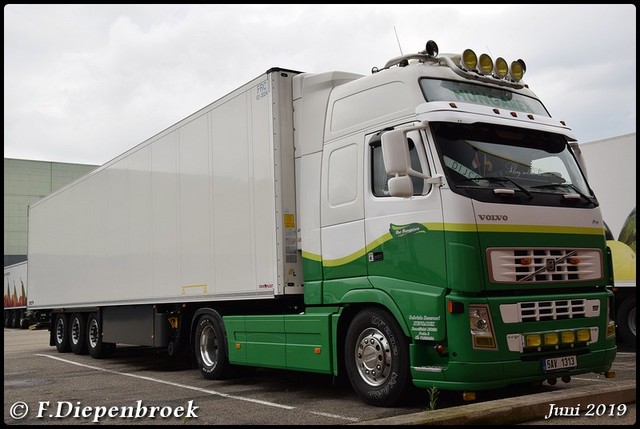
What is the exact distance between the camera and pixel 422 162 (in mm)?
6828

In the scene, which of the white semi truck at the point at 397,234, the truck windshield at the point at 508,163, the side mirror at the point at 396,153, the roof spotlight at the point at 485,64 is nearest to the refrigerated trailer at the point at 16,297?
the white semi truck at the point at 397,234

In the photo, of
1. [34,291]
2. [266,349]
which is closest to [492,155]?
[266,349]

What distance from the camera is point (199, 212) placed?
34.2ft

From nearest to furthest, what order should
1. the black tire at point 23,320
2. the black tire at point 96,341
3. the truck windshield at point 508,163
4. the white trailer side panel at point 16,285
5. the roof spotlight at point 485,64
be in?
1. the truck windshield at point 508,163
2. the roof spotlight at point 485,64
3. the black tire at point 96,341
4. the white trailer side panel at point 16,285
5. the black tire at point 23,320

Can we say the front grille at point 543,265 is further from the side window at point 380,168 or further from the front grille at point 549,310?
the side window at point 380,168

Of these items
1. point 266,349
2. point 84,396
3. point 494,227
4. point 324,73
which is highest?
point 324,73

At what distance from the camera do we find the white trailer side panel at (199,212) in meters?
8.71

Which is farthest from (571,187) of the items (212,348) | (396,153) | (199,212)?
(212,348)

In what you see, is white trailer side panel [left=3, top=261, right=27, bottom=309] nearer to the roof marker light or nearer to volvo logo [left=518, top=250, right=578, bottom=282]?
the roof marker light

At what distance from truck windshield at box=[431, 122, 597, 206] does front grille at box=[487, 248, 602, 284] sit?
530 mm

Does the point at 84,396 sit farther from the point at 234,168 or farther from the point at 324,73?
the point at 324,73

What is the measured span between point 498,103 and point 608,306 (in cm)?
253

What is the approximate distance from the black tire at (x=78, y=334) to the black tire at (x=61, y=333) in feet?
0.84

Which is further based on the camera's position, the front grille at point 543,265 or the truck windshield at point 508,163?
the truck windshield at point 508,163
